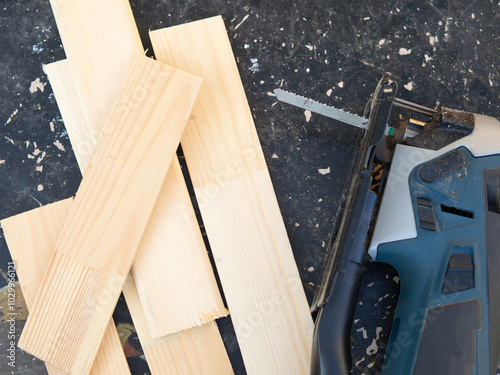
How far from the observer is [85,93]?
1161mm

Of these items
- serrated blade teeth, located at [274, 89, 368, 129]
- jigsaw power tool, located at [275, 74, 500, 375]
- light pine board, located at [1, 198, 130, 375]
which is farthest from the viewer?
light pine board, located at [1, 198, 130, 375]

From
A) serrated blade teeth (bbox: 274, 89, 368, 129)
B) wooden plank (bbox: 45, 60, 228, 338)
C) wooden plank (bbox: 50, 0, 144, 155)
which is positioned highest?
wooden plank (bbox: 50, 0, 144, 155)

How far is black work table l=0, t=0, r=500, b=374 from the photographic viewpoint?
1220 millimetres

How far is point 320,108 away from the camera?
3.70 feet

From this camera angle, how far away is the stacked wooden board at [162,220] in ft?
3.64

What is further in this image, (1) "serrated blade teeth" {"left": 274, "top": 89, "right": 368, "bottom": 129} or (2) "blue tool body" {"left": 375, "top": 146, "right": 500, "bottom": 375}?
(1) "serrated blade teeth" {"left": 274, "top": 89, "right": 368, "bottom": 129}

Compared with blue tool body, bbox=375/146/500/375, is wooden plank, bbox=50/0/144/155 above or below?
above

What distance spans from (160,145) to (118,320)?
22.3 inches

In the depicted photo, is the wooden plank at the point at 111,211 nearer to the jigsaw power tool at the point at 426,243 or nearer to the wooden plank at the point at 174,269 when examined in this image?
the wooden plank at the point at 174,269

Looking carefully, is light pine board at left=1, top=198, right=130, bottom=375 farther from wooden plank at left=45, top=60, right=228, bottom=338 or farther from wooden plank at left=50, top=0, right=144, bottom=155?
wooden plank at left=50, top=0, right=144, bottom=155

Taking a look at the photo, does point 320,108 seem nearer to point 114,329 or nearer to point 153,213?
point 153,213

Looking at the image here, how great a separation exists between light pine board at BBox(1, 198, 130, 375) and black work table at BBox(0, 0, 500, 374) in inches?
2.1

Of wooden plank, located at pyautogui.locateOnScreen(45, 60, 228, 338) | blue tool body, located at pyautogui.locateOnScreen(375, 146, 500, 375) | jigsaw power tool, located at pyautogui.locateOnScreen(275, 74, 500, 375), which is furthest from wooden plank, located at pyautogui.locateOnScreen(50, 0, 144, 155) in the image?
blue tool body, located at pyautogui.locateOnScreen(375, 146, 500, 375)

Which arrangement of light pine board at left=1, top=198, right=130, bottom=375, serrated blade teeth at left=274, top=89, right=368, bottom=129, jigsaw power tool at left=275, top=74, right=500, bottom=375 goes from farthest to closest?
light pine board at left=1, top=198, right=130, bottom=375
serrated blade teeth at left=274, top=89, right=368, bottom=129
jigsaw power tool at left=275, top=74, right=500, bottom=375
